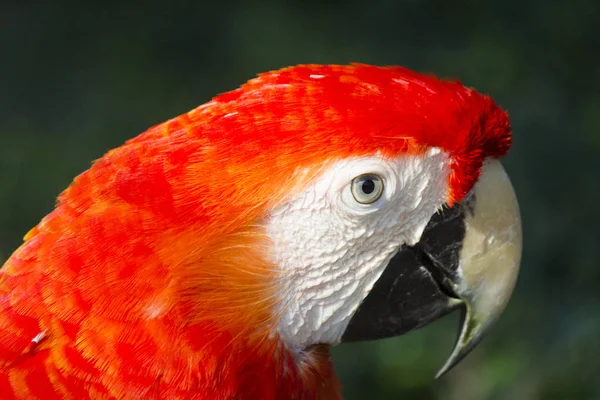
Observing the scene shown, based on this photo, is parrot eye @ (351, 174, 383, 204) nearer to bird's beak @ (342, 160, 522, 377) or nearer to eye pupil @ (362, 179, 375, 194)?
eye pupil @ (362, 179, 375, 194)

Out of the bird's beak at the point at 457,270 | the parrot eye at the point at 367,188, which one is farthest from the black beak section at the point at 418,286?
the parrot eye at the point at 367,188

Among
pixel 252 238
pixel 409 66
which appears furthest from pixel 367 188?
pixel 409 66

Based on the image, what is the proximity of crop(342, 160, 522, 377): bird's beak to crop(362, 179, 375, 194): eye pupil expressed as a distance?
0.42ft

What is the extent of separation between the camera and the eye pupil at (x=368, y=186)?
38.7 inches

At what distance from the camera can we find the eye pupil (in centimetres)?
98

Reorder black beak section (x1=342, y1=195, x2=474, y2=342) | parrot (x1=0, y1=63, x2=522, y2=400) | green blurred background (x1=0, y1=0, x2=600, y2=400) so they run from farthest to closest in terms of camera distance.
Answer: green blurred background (x1=0, y1=0, x2=600, y2=400), black beak section (x1=342, y1=195, x2=474, y2=342), parrot (x1=0, y1=63, x2=522, y2=400)

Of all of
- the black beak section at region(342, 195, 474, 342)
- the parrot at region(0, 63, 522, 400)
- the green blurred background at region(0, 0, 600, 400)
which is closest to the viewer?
the parrot at region(0, 63, 522, 400)

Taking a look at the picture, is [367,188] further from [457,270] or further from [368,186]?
[457,270]

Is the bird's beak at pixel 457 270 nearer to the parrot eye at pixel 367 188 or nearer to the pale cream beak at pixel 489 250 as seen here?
the pale cream beak at pixel 489 250

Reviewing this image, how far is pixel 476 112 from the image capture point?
41.1 inches

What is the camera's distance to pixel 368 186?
987 millimetres

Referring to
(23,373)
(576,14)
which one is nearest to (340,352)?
(23,373)

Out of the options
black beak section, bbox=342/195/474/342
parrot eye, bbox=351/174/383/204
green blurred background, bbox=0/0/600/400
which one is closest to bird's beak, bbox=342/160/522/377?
black beak section, bbox=342/195/474/342

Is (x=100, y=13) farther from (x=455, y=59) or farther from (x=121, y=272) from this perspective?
(x=121, y=272)
